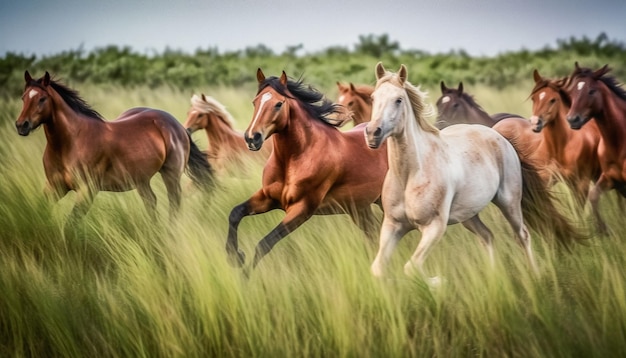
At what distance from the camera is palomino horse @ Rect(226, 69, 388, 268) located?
4.20 meters

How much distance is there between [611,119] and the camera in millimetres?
5152

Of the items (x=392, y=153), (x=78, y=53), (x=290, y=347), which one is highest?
(x=78, y=53)

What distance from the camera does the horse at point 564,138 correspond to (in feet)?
18.3

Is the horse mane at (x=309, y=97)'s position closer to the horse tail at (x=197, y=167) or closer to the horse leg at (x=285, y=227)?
the horse leg at (x=285, y=227)

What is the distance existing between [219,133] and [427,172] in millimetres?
3877

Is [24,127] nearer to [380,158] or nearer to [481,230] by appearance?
[380,158]

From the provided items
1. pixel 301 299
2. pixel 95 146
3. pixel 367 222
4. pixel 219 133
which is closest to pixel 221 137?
pixel 219 133

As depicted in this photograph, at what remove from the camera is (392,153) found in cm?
388

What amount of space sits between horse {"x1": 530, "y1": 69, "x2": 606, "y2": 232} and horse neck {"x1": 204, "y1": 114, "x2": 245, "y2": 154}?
2.95m

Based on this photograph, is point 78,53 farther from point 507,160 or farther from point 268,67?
point 507,160

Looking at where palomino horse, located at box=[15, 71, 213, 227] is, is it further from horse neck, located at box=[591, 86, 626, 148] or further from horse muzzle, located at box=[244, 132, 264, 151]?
horse neck, located at box=[591, 86, 626, 148]

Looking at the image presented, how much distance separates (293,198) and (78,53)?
11.6m

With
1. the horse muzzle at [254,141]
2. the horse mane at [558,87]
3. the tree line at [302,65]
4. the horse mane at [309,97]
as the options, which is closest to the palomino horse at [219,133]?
the horse mane at [309,97]

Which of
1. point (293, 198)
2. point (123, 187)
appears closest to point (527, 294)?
point (293, 198)
